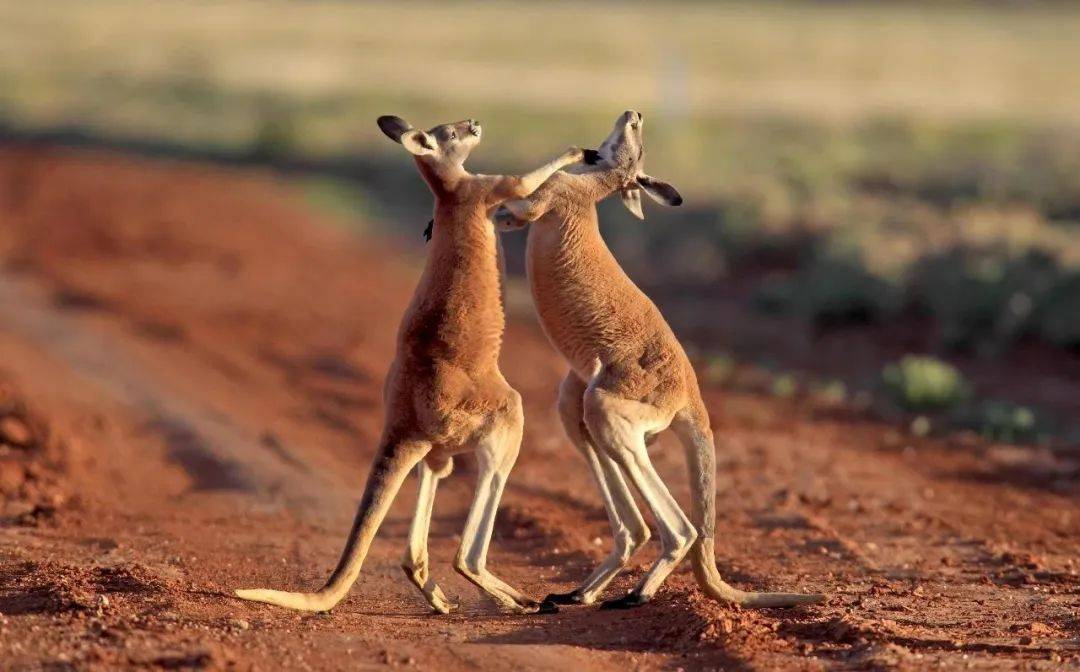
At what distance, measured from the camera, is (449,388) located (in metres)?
6.71

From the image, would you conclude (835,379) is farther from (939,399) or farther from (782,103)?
(782,103)

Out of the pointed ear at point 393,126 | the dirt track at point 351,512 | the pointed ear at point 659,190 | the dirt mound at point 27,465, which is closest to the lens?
the dirt track at point 351,512

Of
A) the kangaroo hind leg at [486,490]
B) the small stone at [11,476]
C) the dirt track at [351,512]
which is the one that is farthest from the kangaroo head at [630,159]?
the small stone at [11,476]

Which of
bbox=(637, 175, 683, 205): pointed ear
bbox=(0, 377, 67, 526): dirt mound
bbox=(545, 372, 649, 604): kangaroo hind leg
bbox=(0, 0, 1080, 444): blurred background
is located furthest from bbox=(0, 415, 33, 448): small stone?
bbox=(0, 0, 1080, 444): blurred background

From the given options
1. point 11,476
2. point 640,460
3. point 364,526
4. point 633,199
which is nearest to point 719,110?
point 11,476

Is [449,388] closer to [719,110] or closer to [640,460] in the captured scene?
[640,460]

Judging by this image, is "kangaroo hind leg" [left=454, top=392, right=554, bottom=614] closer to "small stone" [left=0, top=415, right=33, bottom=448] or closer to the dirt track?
the dirt track

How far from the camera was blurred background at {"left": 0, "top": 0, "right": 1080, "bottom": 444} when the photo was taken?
571 inches

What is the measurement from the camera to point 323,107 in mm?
39344

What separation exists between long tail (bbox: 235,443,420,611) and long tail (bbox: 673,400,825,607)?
1217 mm

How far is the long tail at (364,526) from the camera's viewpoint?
6531 millimetres

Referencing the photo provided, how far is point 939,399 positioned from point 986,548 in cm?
403

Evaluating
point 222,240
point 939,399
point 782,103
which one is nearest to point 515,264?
point 222,240

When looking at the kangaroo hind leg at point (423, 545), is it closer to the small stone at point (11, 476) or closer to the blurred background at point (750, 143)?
the small stone at point (11, 476)
